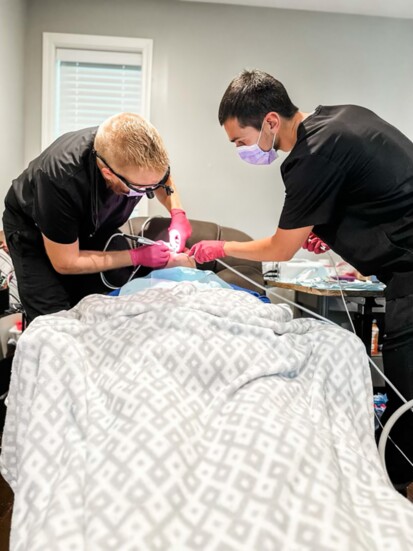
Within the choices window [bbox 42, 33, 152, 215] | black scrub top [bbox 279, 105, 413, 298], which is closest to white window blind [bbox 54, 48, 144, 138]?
window [bbox 42, 33, 152, 215]

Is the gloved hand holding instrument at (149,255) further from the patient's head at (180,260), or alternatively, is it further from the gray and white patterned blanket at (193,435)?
the gray and white patterned blanket at (193,435)

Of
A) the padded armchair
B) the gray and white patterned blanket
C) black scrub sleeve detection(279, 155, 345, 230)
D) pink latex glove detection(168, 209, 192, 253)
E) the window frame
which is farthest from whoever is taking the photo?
the window frame

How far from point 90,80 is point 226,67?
2.75ft

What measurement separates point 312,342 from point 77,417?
21.4 inches

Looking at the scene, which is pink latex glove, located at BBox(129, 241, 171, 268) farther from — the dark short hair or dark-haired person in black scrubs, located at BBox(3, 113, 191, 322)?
the dark short hair

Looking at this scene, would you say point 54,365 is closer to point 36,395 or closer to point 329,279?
point 36,395

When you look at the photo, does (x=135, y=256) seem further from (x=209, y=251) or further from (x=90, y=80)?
(x=90, y=80)

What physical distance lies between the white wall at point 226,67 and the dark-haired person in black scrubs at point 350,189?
55.2 inches

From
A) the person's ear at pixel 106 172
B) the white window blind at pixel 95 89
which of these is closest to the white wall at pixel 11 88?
the white window blind at pixel 95 89

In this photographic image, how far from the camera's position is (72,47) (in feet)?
8.65

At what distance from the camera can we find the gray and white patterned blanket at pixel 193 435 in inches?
23.8

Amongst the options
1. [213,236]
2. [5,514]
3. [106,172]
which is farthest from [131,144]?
[5,514]

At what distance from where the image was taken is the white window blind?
106 inches

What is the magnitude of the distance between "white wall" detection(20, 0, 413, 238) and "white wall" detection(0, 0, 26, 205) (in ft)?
0.24
